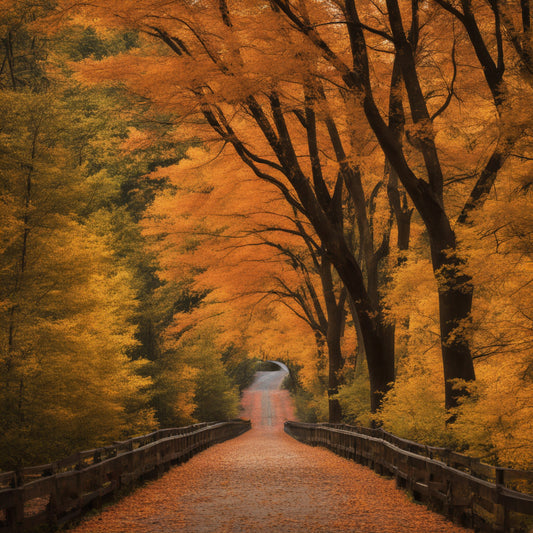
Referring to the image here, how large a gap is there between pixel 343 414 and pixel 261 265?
6.77 metres

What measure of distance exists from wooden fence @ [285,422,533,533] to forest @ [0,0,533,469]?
66 centimetres

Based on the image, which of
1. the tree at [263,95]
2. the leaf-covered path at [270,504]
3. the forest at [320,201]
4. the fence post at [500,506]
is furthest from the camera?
the tree at [263,95]

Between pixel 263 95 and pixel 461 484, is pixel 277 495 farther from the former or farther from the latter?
pixel 263 95

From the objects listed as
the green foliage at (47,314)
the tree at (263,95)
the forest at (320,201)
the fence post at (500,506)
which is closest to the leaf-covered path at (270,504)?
the fence post at (500,506)

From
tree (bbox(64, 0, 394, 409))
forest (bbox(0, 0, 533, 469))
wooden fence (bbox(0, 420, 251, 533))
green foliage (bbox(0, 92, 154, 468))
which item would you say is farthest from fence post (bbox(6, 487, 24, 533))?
green foliage (bbox(0, 92, 154, 468))

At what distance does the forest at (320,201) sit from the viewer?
11469 mm

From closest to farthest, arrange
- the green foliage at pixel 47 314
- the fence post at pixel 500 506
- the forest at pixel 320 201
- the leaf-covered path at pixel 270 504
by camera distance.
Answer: the fence post at pixel 500 506
the leaf-covered path at pixel 270 504
the forest at pixel 320 201
the green foliage at pixel 47 314

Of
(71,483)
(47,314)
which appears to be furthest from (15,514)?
(47,314)

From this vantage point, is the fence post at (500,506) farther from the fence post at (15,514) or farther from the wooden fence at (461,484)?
the fence post at (15,514)

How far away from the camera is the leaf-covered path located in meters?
8.25

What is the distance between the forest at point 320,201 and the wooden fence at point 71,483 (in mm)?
3893

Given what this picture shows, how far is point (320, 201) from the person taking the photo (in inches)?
599

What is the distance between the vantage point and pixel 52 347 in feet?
55.0

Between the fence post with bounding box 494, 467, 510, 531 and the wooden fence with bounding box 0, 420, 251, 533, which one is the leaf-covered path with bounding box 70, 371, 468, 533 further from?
the fence post with bounding box 494, 467, 510, 531
